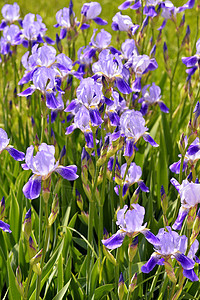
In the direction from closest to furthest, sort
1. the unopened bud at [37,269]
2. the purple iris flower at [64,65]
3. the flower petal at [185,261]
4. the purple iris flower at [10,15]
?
the flower petal at [185,261] → the unopened bud at [37,269] → the purple iris flower at [64,65] → the purple iris flower at [10,15]

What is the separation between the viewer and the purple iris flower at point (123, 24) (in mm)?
2691

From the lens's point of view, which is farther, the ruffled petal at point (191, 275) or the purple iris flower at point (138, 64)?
the purple iris flower at point (138, 64)

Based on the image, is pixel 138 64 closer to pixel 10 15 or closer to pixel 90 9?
pixel 90 9

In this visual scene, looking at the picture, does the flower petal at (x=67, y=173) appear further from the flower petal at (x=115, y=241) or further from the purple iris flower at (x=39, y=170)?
the flower petal at (x=115, y=241)

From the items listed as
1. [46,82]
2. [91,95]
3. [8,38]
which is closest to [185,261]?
[91,95]

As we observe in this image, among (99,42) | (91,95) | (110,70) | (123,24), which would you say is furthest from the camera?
(123,24)

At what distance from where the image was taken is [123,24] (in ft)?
8.87

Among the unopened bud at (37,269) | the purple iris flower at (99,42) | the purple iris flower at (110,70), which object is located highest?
the purple iris flower at (99,42)

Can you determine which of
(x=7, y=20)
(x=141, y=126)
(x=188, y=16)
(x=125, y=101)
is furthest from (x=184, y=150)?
(x=188, y=16)

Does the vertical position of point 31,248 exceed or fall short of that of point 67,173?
it falls short

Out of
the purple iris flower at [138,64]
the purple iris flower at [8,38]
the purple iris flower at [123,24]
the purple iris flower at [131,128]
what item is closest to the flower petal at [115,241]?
the purple iris flower at [131,128]

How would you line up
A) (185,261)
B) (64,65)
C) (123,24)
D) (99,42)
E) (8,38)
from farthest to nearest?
(8,38) < (123,24) < (99,42) < (64,65) < (185,261)

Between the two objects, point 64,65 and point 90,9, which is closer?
point 64,65

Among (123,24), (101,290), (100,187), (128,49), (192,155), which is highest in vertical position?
(123,24)
